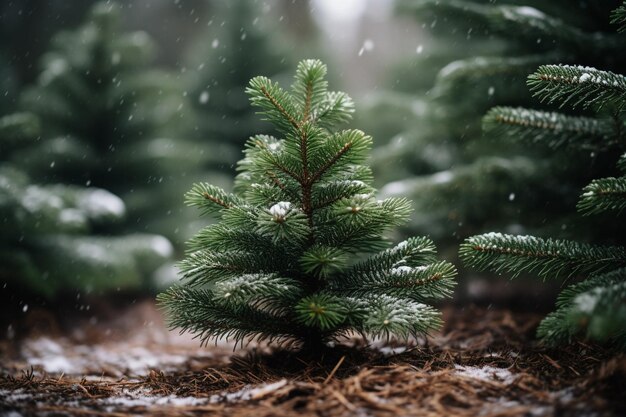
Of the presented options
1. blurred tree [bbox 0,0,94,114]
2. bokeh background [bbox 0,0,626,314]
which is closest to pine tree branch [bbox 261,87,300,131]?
bokeh background [bbox 0,0,626,314]

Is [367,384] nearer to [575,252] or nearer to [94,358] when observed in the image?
[575,252]

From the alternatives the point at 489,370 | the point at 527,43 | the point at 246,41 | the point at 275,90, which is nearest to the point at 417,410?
the point at 489,370

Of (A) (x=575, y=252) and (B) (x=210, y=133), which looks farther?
(B) (x=210, y=133)

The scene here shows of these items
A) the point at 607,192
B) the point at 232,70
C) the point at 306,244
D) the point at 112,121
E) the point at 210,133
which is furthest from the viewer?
the point at 232,70

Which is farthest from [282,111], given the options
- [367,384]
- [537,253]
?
[537,253]

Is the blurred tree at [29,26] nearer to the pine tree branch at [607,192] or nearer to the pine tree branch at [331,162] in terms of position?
the pine tree branch at [331,162]
